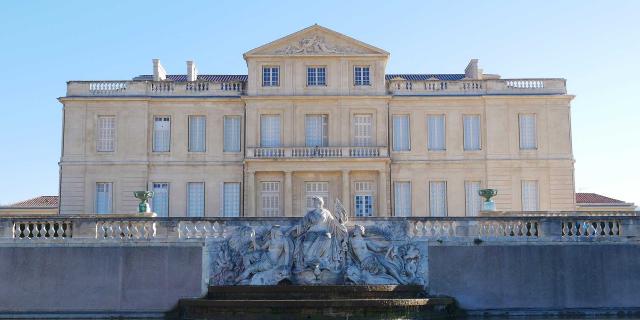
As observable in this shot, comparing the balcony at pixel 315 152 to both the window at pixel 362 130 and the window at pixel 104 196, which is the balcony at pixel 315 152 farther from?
the window at pixel 104 196

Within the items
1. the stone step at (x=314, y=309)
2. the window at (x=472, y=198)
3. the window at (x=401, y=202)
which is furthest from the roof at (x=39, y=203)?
the stone step at (x=314, y=309)

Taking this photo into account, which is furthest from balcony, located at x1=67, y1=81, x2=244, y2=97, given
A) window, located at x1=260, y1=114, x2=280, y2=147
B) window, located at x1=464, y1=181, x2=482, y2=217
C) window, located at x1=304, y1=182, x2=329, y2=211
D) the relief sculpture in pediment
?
window, located at x1=464, y1=181, x2=482, y2=217

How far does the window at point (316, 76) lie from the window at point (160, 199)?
8.42 metres

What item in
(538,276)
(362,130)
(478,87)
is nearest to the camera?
(538,276)

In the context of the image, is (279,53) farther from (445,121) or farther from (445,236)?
(445,236)

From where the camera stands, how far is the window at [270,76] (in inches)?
1574

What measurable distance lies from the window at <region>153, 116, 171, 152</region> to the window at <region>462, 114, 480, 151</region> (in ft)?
46.1

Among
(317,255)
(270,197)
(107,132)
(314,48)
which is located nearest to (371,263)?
(317,255)

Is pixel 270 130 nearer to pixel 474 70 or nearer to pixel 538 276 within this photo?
pixel 474 70

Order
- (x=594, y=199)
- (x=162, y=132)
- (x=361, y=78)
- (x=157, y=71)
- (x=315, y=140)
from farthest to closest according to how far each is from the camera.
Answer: (x=594, y=199), (x=157, y=71), (x=361, y=78), (x=162, y=132), (x=315, y=140)

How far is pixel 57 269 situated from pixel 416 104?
23240 millimetres

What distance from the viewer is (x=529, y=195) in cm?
3900

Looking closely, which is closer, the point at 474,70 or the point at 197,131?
the point at 197,131

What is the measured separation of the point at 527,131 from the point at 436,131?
4.26 m
